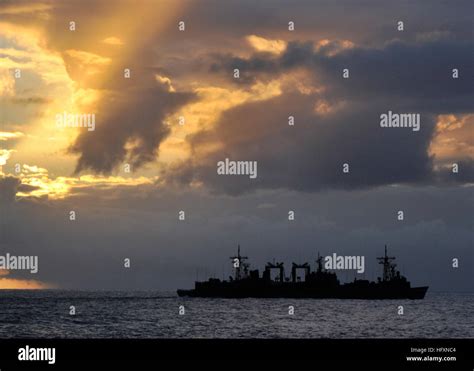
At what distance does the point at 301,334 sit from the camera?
89.5 m

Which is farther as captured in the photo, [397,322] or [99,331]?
[397,322]

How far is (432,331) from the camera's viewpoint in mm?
98375

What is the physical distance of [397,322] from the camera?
116 m
